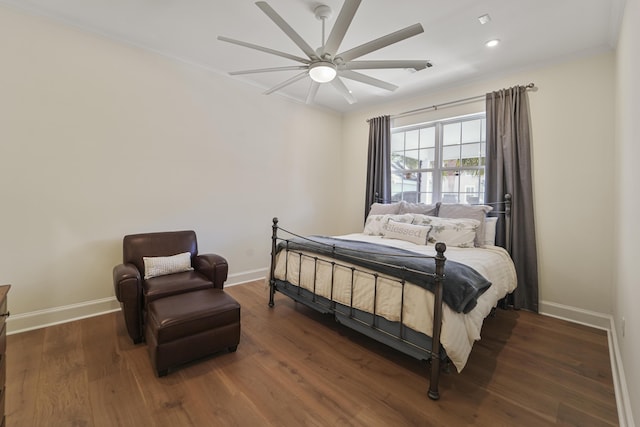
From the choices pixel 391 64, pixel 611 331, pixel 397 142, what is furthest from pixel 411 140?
pixel 611 331

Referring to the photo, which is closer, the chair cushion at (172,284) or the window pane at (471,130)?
the chair cushion at (172,284)

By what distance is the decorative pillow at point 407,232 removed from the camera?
3.25 metres

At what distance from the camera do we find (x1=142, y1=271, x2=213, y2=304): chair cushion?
2356mm

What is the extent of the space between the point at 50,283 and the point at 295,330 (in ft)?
7.76

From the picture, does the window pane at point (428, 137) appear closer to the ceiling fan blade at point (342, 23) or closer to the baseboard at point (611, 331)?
the baseboard at point (611, 331)

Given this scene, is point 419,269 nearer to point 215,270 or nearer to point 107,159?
point 215,270

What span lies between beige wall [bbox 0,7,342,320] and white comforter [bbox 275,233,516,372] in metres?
1.40

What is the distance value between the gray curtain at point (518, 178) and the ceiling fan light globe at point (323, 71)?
2325 mm

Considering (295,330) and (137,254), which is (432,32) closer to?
(295,330)

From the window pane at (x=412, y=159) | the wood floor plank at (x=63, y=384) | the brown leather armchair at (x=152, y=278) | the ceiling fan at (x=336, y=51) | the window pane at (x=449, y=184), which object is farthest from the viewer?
the window pane at (x=412, y=159)

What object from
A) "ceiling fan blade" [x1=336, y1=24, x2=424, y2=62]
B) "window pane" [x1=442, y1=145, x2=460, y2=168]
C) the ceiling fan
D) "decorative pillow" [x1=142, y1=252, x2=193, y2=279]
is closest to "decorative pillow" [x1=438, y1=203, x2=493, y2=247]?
"window pane" [x1=442, y1=145, x2=460, y2=168]

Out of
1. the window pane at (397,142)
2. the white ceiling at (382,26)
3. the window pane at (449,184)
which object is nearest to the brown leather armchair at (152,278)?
the white ceiling at (382,26)

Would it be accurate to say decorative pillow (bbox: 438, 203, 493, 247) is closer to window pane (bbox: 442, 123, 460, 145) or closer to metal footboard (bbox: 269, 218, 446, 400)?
window pane (bbox: 442, 123, 460, 145)

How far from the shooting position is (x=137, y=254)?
2.77 metres
